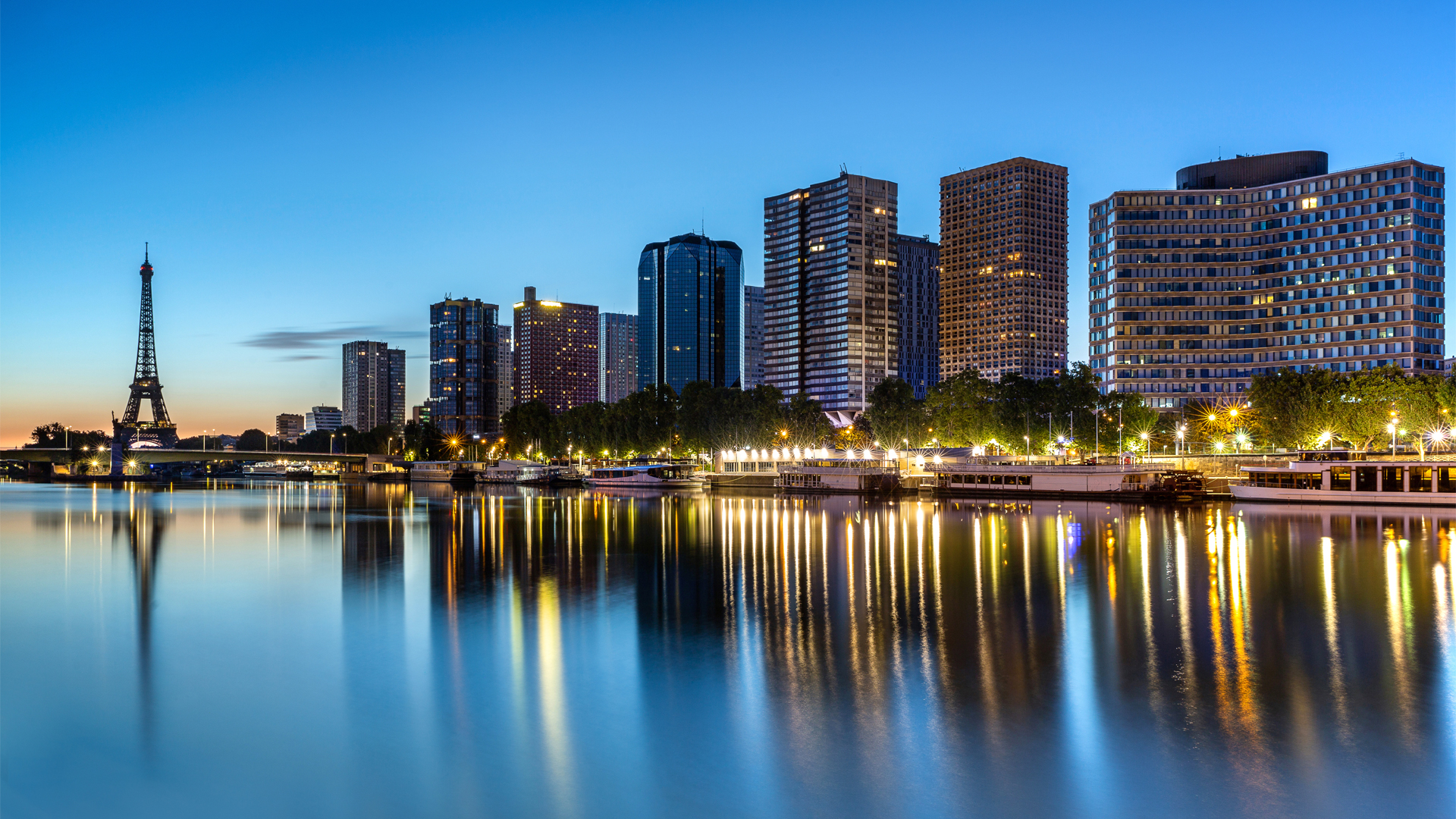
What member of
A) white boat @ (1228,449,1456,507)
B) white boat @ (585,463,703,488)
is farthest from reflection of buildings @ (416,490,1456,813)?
white boat @ (585,463,703,488)

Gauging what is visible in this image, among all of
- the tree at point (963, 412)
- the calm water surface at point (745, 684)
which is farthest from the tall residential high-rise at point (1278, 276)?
the calm water surface at point (745, 684)

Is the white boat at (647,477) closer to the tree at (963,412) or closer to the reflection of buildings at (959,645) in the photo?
the tree at (963,412)

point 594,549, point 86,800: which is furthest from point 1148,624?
point 594,549

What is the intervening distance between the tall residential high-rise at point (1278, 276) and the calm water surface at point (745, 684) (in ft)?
506

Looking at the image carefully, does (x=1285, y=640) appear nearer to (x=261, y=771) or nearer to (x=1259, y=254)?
(x=261, y=771)

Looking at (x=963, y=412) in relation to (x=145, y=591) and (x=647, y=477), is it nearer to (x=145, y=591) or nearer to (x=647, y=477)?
(x=647, y=477)

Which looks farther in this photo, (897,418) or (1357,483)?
(897,418)

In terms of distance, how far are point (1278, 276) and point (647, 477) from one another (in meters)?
131

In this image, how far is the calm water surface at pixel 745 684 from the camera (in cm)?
1658

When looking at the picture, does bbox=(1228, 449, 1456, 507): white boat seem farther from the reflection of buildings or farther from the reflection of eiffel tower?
the reflection of eiffel tower

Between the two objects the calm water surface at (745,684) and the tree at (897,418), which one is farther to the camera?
the tree at (897,418)

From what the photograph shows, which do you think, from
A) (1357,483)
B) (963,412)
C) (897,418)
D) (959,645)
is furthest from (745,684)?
(897,418)

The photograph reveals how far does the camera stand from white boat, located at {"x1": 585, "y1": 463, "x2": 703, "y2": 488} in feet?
474

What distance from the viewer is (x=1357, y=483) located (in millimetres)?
82125
